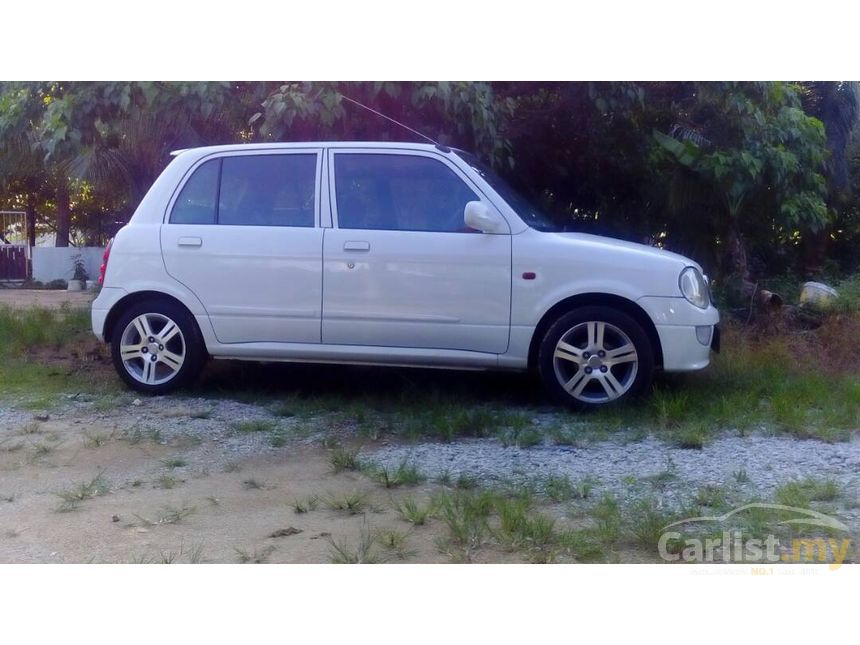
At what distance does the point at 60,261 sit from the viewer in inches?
791

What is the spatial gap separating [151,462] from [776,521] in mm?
3455

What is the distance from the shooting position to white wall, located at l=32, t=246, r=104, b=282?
19844 millimetres

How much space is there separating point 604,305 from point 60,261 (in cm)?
1669

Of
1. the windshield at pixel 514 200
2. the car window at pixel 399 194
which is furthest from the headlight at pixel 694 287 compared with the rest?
the car window at pixel 399 194

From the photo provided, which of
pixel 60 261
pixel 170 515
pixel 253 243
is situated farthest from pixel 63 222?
pixel 170 515

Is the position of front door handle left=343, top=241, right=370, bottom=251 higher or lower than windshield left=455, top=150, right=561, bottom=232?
lower

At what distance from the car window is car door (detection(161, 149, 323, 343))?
234 mm

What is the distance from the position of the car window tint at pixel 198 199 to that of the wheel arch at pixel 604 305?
2550mm

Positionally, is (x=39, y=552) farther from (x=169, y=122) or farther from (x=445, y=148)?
(x=169, y=122)

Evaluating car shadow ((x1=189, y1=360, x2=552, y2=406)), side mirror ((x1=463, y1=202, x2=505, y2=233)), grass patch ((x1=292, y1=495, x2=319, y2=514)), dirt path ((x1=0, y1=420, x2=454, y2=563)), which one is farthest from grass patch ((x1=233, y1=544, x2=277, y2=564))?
side mirror ((x1=463, y1=202, x2=505, y2=233))

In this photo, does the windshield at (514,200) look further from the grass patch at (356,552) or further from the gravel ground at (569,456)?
the grass patch at (356,552)

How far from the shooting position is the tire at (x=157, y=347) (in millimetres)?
6805

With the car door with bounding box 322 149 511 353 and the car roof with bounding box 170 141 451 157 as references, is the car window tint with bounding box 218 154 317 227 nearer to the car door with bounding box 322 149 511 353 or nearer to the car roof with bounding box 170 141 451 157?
the car roof with bounding box 170 141 451 157

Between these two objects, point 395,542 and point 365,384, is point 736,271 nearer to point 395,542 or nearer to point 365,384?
point 365,384
